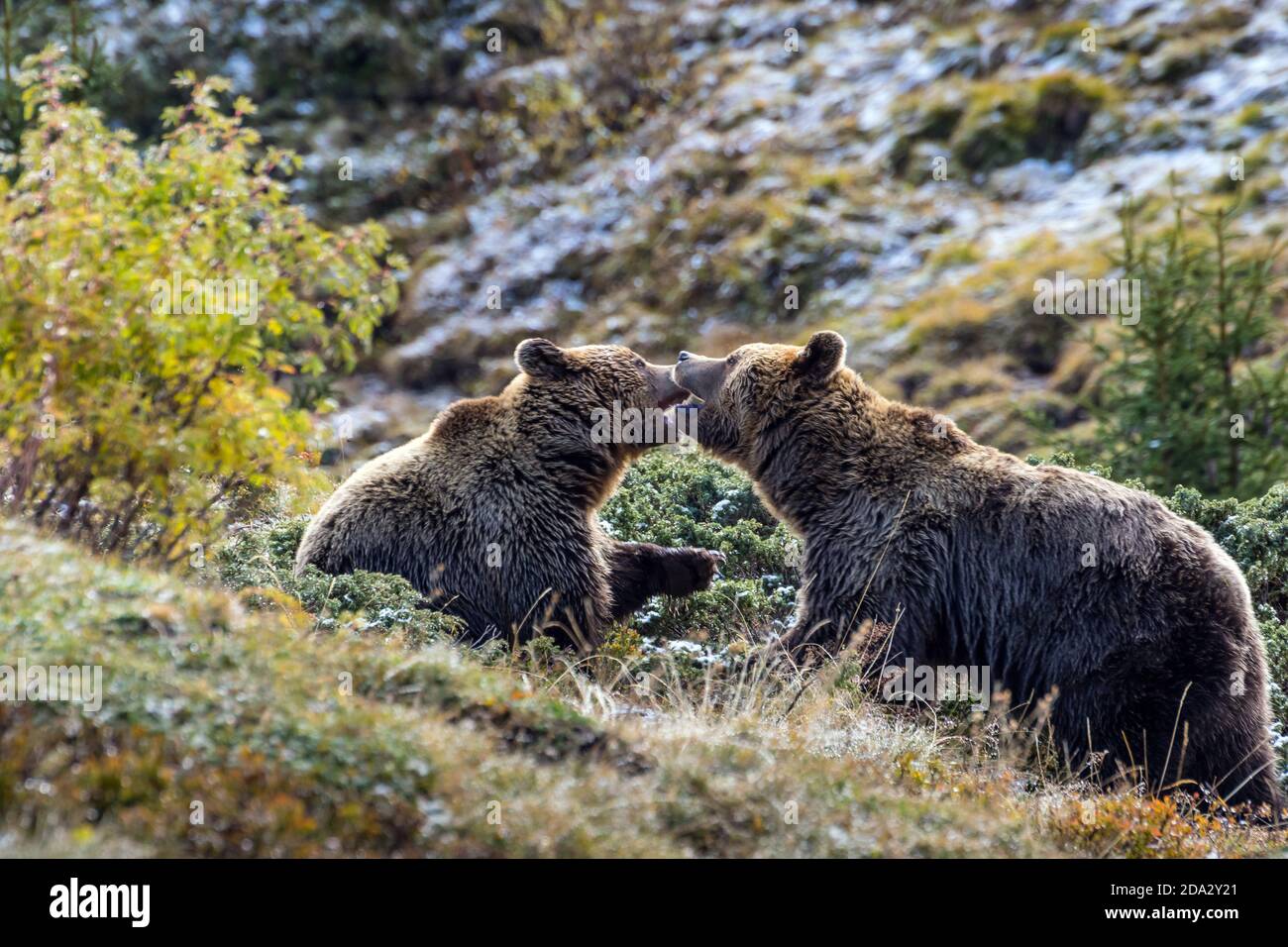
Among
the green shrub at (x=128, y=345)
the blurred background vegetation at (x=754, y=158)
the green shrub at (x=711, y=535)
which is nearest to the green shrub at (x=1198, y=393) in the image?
the green shrub at (x=711, y=535)

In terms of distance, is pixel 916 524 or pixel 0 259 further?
pixel 916 524

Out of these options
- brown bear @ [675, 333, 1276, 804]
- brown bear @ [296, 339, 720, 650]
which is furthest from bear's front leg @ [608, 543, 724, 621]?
brown bear @ [675, 333, 1276, 804]

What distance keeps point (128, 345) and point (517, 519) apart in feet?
7.58

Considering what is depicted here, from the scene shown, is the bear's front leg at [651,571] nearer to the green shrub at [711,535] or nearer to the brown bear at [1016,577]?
the green shrub at [711,535]

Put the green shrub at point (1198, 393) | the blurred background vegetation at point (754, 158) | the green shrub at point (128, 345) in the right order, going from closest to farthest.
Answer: the green shrub at point (128, 345) < the green shrub at point (1198, 393) < the blurred background vegetation at point (754, 158)

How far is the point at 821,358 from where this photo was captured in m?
8.15

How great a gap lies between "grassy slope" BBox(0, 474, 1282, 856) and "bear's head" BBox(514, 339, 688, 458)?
2.14 m

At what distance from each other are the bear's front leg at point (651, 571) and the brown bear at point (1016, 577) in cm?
60

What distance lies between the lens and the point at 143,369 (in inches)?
300

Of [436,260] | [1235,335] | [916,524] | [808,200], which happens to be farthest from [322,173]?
[916,524]

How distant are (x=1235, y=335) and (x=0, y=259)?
393 inches

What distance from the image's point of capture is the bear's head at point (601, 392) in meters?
8.48
